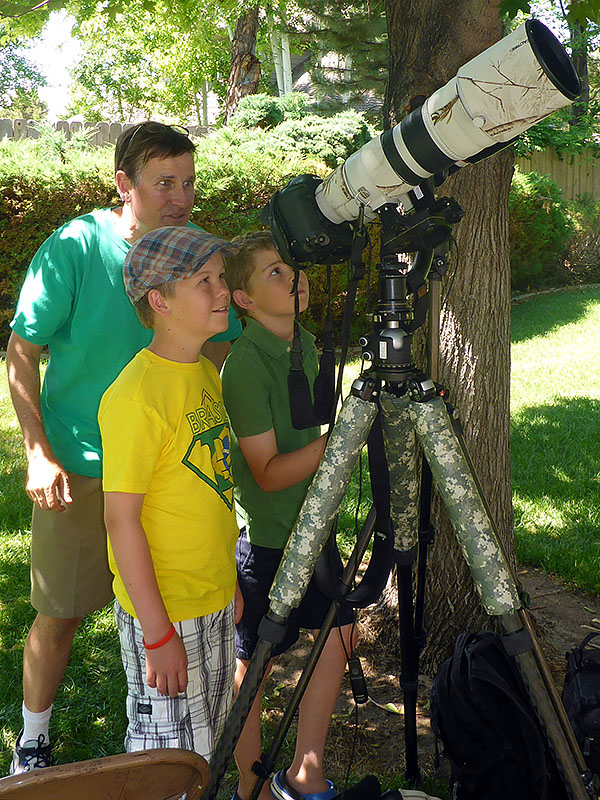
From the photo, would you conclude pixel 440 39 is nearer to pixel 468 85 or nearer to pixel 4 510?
pixel 468 85

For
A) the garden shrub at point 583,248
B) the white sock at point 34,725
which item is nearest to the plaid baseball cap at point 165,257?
the white sock at point 34,725

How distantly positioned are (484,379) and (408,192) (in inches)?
48.4

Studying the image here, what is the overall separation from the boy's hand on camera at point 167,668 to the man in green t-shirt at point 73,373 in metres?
0.62

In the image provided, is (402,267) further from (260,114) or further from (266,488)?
(260,114)

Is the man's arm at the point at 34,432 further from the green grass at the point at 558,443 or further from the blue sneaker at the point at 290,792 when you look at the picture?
the green grass at the point at 558,443

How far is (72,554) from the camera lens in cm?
230

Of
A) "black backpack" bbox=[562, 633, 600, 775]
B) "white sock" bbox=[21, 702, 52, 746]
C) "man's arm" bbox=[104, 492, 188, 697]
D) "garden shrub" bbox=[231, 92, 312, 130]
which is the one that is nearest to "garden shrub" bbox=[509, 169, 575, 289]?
"garden shrub" bbox=[231, 92, 312, 130]

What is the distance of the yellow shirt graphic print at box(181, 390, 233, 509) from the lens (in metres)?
1.85

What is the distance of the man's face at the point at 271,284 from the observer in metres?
2.14

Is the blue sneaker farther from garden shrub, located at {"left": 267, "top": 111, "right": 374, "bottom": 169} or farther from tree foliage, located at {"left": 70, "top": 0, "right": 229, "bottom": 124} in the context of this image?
tree foliage, located at {"left": 70, "top": 0, "right": 229, "bottom": 124}

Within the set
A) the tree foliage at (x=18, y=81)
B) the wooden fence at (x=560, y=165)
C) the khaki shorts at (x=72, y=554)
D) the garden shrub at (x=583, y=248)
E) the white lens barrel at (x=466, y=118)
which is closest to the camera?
the white lens barrel at (x=466, y=118)

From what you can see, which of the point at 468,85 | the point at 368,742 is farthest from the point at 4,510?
the point at 468,85

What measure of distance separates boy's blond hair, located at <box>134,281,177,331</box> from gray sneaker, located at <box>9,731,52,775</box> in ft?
4.54

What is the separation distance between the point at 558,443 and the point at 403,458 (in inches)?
153
